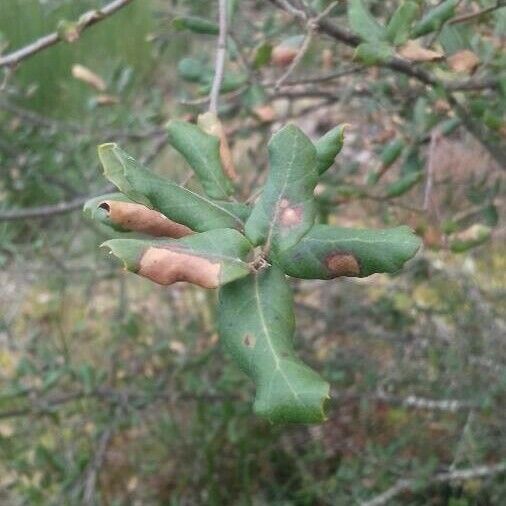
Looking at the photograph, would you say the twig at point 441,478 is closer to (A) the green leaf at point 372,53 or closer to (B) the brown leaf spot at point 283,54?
(B) the brown leaf spot at point 283,54

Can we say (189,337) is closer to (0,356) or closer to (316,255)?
(0,356)

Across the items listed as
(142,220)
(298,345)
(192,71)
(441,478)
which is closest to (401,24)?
(142,220)

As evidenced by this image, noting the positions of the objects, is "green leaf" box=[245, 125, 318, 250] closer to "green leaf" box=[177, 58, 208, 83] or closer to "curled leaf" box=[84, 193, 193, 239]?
Answer: "curled leaf" box=[84, 193, 193, 239]

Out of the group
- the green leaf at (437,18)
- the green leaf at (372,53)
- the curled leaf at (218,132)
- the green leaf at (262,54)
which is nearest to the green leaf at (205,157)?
the curled leaf at (218,132)

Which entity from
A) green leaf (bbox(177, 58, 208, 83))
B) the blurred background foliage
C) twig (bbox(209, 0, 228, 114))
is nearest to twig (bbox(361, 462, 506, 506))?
the blurred background foliage

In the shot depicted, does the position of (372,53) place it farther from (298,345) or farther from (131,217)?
(298,345)

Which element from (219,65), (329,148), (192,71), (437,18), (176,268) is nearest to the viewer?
(176,268)
